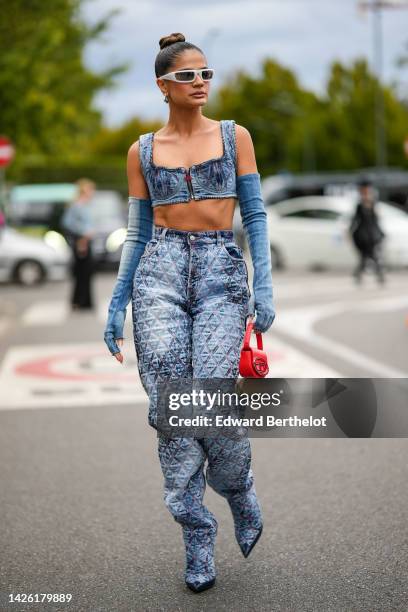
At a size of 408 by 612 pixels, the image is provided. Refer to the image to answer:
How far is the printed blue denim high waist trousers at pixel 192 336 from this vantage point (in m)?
3.84

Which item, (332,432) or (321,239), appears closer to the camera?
(332,432)

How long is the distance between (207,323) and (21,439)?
334 cm

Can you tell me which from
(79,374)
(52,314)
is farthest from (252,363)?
(52,314)

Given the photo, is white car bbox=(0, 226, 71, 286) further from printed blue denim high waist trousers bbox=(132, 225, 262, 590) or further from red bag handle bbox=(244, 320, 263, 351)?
red bag handle bbox=(244, 320, 263, 351)

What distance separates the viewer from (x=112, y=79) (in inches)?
1330

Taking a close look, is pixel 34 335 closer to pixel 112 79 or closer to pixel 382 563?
pixel 382 563

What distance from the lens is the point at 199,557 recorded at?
12.9 feet

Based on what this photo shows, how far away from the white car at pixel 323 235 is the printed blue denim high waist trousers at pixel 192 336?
62.7ft

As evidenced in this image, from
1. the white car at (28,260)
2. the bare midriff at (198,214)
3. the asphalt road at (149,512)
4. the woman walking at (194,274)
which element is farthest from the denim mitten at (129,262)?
the white car at (28,260)

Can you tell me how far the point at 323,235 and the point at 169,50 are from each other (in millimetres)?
19768

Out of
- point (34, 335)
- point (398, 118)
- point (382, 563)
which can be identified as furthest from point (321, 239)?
point (398, 118)

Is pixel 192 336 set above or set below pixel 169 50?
below

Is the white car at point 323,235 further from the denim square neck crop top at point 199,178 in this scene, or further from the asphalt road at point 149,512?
the denim square neck crop top at point 199,178

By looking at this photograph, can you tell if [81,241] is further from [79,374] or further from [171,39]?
[171,39]
